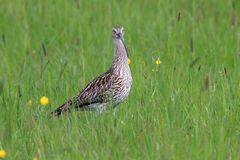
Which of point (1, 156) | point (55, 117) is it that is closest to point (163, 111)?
point (55, 117)

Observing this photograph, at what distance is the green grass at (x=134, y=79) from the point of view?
21.0ft

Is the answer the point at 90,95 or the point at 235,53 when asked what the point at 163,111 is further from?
the point at 235,53

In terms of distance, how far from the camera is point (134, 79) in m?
8.34

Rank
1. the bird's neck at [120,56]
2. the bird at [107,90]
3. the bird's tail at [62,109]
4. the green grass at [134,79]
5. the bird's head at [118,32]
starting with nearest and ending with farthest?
the green grass at [134,79] → the bird's tail at [62,109] → the bird at [107,90] → the bird's neck at [120,56] → the bird's head at [118,32]

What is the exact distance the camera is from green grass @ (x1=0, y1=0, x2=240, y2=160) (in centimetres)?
639

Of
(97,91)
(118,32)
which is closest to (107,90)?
(97,91)

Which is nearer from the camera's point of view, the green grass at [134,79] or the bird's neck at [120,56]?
the green grass at [134,79]

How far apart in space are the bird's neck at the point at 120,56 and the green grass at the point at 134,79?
0.62ft

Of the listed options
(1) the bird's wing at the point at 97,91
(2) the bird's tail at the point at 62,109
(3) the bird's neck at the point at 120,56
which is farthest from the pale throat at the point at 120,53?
(2) the bird's tail at the point at 62,109

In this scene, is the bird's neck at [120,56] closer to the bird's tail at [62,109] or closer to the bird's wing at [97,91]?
the bird's wing at [97,91]

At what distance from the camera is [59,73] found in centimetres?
890

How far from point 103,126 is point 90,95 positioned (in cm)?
135

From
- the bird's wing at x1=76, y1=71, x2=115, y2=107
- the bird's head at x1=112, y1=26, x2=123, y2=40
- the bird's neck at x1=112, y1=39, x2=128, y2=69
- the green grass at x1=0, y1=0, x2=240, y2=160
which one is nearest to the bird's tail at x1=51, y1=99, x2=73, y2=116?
the green grass at x1=0, y1=0, x2=240, y2=160

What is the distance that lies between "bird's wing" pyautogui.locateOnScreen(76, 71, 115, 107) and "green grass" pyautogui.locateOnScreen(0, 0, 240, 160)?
0.18m
